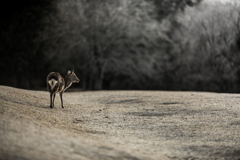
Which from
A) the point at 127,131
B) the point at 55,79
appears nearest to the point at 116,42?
the point at 55,79

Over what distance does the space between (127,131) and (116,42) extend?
18.0 m

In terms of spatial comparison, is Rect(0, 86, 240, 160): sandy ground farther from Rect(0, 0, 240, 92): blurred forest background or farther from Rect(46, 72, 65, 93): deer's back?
Rect(0, 0, 240, 92): blurred forest background

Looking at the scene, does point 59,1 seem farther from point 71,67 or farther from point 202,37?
point 202,37

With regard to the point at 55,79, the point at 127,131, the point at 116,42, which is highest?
the point at 116,42

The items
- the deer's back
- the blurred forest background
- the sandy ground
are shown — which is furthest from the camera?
the blurred forest background

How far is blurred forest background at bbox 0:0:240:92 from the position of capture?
23.1 metres

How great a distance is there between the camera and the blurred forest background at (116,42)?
2314 centimetres

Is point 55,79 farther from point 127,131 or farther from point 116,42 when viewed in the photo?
point 116,42

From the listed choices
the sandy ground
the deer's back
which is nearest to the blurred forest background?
the sandy ground

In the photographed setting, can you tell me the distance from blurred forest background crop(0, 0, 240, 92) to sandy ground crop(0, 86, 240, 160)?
12.9 meters

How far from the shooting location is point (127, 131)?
7250 mm

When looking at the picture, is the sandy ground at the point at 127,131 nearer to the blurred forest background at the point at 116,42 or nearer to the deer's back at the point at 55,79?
the deer's back at the point at 55,79

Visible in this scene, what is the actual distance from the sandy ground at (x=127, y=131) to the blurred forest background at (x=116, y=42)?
1287 centimetres

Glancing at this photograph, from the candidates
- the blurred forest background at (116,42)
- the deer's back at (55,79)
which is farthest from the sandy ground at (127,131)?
the blurred forest background at (116,42)
